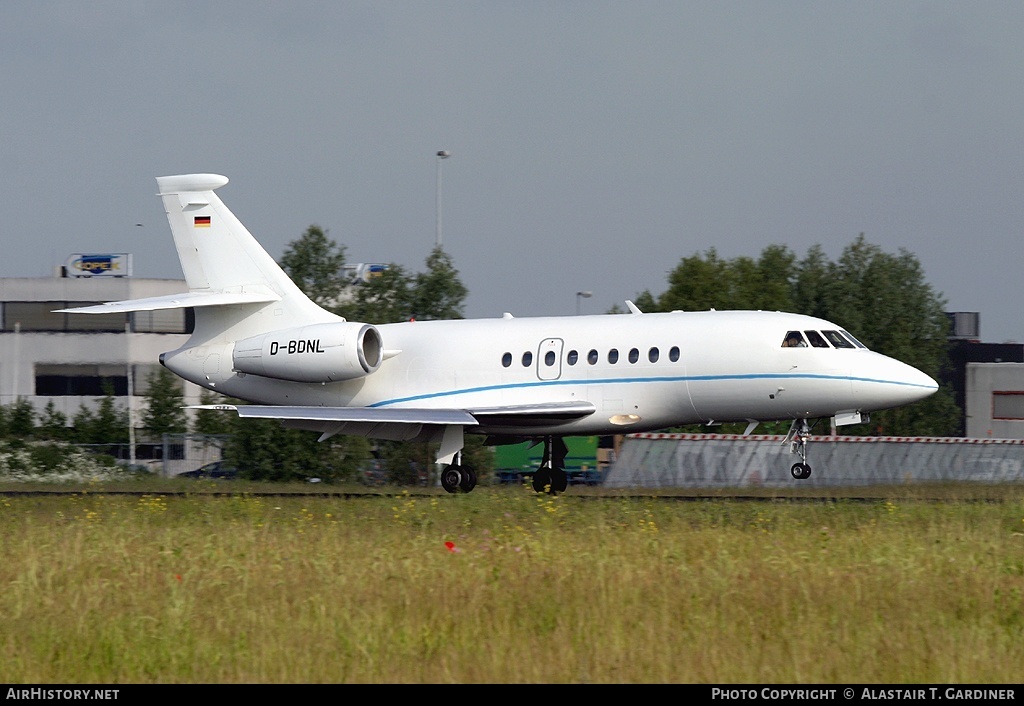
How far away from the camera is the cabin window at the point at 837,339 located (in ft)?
74.3

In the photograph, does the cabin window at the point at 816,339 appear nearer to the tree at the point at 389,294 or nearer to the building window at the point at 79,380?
the tree at the point at 389,294

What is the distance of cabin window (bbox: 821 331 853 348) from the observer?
22.7 meters

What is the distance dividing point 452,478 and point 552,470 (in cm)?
216

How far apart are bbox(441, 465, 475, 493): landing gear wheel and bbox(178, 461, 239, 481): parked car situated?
14.4 metres

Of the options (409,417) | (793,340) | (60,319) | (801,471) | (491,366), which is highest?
(60,319)

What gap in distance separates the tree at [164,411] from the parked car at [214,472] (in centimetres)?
1493

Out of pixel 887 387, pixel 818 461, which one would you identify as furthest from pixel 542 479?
pixel 818 461

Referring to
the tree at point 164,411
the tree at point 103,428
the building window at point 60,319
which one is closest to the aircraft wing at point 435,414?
the tree at point 103,428

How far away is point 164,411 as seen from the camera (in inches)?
2183

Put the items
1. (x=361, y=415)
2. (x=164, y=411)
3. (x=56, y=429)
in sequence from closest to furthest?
(x=361, y=415) < (x=56, y=429) < (x=164, y=411)

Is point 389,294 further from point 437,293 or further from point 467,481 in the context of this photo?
point 467,481

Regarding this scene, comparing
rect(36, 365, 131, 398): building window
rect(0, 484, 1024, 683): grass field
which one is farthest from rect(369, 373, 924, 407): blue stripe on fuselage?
rect(36, 365, 131, 398): building window

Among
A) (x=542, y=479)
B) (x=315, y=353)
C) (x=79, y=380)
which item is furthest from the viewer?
(x=79, y=380)

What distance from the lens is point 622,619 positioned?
9.64 metres
